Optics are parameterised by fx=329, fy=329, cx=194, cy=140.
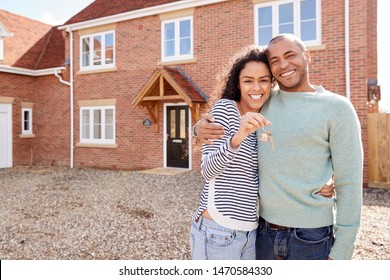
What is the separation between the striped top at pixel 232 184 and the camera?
64.8 inches

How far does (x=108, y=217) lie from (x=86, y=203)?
4.77 ft

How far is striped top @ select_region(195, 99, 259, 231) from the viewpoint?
165 cm

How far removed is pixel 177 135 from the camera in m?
11.4

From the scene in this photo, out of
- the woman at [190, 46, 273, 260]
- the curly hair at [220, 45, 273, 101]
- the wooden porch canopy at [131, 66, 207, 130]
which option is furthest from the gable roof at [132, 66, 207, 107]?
the woman at [190, 46, 273, 260]

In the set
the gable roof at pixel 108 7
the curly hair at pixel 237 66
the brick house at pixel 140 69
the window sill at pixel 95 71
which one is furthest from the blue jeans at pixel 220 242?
the window sill at pixel 95 71

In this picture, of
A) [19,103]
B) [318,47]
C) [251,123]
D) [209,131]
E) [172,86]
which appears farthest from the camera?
[19,103]

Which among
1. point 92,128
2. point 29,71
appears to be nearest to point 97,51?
point 92,128

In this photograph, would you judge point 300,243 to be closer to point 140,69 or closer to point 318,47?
point 318,47

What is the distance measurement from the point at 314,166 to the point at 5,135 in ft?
48.7

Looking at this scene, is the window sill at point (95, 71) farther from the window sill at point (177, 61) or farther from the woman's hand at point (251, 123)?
the woman's hand at point (251, 123)

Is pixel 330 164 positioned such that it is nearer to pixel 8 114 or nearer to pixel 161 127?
pixel 161 127

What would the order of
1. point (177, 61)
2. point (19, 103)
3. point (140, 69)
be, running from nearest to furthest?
point (177, 61) < point (140, 69) < point (19, 103)
